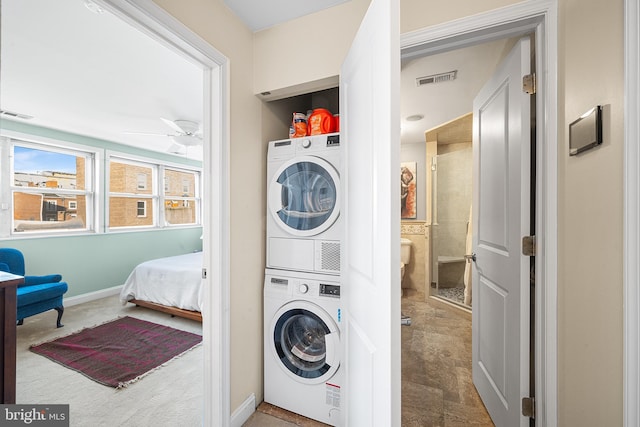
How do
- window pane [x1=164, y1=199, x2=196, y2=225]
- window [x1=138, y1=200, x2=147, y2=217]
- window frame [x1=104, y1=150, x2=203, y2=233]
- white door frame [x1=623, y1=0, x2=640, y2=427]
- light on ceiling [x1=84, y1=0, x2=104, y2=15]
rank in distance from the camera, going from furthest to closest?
window pane [x1=164, y1=199, x2=196, y2=225] → window [x1=138, y1=200, x2=147, y2=217] → window frame [x1=104, y1=150, x2=203, y2=233] → light on ceiling [x1=84, y1=0, x2=104, y2=15] → white door frame [x1=623, y1=0, x2=640, y2=427]

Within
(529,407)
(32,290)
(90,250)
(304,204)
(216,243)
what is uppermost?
(304,204)

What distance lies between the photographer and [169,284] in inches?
126

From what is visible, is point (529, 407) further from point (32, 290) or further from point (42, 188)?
point (42, 188)

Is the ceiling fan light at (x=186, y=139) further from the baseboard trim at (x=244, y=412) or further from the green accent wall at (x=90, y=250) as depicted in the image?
the baseboard trim at (x=244, y=412)

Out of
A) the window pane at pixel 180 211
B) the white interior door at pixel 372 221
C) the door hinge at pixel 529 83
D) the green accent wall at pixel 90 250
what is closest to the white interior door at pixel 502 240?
the door hinge at pixel 529 83

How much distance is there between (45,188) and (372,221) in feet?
15.5

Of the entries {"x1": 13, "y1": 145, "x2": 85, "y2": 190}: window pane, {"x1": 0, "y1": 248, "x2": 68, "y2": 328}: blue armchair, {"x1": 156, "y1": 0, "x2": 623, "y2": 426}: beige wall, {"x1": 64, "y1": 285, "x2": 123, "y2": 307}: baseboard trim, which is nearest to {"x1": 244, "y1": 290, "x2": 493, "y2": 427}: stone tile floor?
{"x1": 156, "y1": 0, "x2": 623, "y2": 426}: beige wall

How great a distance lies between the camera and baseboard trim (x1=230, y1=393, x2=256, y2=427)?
1.52 m

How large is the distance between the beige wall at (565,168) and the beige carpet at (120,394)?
1.86 ft

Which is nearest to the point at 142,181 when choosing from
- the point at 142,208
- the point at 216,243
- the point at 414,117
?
the point at 142,208

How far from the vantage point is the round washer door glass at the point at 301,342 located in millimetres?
1625

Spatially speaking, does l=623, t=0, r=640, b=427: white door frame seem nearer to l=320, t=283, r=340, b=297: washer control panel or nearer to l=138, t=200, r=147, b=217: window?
l=320, t=283, r=340, b=297: washer control panel

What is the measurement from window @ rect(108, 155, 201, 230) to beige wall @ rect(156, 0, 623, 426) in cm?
391

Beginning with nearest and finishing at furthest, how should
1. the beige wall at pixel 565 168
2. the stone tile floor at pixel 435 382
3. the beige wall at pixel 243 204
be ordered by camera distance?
the beige wall at pixel 565 168
the beige wall at pixel 243 204
the stone tile floor at pixel 435 382
